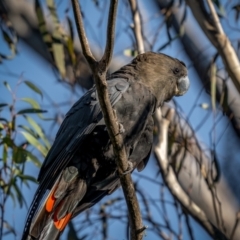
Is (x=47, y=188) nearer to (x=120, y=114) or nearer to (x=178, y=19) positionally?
(x=120, y=114)

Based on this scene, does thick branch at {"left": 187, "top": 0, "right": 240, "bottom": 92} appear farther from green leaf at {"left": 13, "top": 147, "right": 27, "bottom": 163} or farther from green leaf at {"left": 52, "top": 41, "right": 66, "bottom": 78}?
green leaf at {"left": 13, "top": 147, "right": 27, "bottom": 163}

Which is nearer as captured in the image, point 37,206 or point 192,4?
point 37,206

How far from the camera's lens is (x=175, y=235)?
351 centimetres

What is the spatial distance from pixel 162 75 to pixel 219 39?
48 centimetres

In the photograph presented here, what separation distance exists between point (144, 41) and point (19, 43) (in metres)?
1.01

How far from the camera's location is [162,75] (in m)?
3.09

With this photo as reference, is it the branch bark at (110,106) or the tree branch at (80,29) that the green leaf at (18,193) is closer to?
the branch bark at (110,106)

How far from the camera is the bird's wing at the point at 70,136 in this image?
2609 millimetres

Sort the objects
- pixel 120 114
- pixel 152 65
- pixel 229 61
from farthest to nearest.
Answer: pixel 229 61, pixel 152 65, pixel 120 114

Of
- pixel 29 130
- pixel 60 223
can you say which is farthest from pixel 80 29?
pixel 29 130

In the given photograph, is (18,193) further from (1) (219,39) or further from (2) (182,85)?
(1) (219,39)

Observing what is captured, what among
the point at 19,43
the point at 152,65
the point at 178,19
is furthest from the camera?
the point at 19,43

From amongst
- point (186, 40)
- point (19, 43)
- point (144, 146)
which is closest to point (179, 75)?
point (144, 146)

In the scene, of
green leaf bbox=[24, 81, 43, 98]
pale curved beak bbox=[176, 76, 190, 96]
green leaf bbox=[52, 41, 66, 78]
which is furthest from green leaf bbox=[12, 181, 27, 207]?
pale curved beak bbox=[176, 76, 190, 96]
